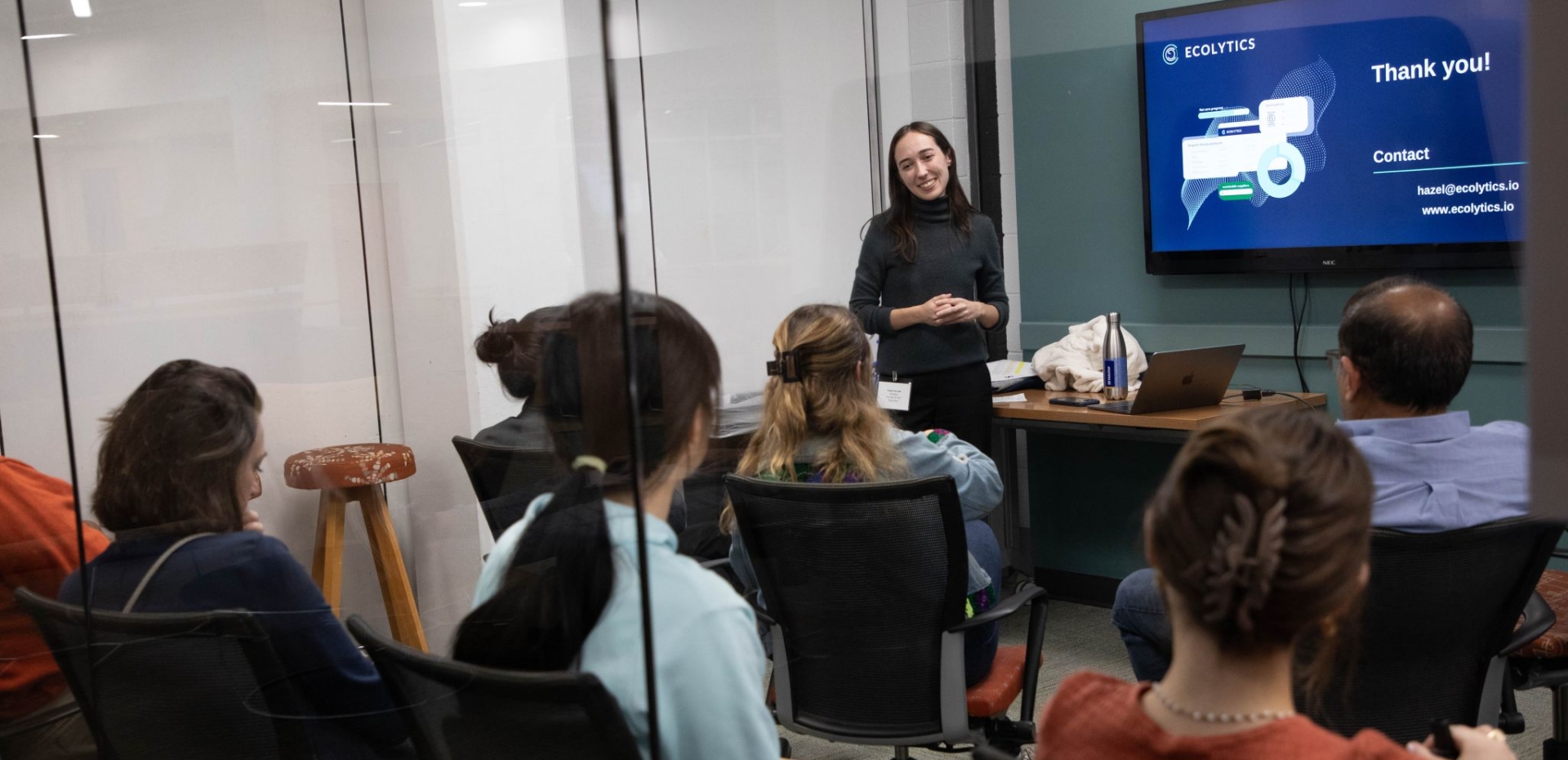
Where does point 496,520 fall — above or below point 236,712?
above

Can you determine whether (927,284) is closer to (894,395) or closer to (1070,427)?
(894,395)

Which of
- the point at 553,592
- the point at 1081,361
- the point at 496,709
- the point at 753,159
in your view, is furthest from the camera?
the point at 1081,361

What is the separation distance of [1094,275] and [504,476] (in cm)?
191

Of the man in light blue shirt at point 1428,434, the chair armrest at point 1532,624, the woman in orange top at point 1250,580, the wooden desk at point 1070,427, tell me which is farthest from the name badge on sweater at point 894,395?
the woman in orange top at point 1250,580

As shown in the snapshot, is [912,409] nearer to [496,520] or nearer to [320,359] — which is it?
[496,520]

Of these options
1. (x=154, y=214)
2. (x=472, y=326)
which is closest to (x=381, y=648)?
(x=472, y=326)

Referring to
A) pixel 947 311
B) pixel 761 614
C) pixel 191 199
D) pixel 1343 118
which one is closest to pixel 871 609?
pixel 761 614

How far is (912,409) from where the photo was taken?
7.37 feet

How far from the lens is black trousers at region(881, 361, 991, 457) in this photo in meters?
2.26

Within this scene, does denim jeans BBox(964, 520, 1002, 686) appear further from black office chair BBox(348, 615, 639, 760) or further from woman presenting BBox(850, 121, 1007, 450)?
black office chair BBox(348, 615, 639, 760)

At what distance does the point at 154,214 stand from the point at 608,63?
630mm

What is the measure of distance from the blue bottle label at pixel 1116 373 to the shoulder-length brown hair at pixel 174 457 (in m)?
1.96

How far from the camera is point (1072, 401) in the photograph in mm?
2752

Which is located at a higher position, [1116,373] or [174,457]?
[174,457]
